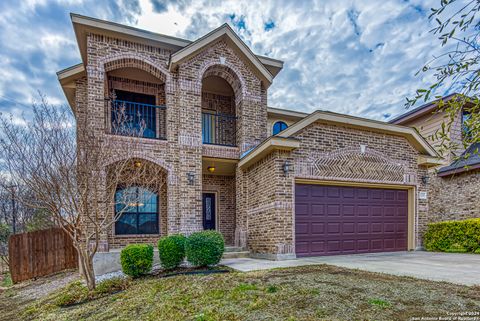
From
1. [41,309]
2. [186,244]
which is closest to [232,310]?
[186,244]

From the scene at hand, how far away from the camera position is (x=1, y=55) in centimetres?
1049

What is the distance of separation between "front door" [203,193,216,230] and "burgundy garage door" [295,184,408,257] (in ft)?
13.9

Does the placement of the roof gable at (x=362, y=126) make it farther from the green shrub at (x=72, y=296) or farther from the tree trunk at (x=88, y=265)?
the green shrub at (x=72, y=296)

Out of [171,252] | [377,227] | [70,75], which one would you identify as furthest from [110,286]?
[377,227]

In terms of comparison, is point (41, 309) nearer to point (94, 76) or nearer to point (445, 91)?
point (94, 76)

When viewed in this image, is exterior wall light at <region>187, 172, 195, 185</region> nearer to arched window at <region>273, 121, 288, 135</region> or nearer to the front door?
the front door

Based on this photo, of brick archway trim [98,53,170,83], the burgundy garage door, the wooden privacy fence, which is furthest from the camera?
the wooden privacy fence

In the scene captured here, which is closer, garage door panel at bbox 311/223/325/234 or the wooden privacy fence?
garage door panel at bbox 311/223/325/234

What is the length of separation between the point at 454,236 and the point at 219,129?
377 inches

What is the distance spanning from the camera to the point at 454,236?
10.4 meters

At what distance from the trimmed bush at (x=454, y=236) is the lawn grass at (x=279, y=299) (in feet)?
21.2

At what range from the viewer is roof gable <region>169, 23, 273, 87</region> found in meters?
10.1

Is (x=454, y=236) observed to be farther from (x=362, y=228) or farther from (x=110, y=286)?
(x=110, y=286)

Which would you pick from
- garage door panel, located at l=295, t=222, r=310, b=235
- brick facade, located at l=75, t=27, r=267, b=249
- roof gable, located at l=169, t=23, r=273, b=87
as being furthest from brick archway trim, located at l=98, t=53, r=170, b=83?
garage door panel, located at l=295, t=222, r=310, b=235
